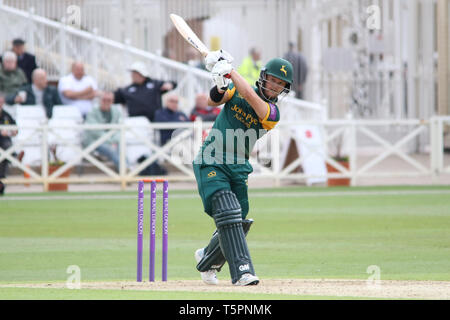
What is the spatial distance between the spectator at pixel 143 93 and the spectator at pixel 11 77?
195cm

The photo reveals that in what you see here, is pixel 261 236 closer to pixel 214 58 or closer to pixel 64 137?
pixel 214 58

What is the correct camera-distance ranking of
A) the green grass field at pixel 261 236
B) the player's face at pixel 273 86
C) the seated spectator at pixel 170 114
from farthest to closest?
the seated spectator at pixel 170 114 → the green grass field at pixel 261 236 → the player's face at pixel 273 86

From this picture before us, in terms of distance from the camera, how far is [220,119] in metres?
8.63

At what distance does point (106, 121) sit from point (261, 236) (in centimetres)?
783

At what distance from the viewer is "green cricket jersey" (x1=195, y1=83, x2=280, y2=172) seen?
8500 millimetres

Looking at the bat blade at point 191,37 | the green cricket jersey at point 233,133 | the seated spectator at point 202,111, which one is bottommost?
the green cricket jersey at point 233,133

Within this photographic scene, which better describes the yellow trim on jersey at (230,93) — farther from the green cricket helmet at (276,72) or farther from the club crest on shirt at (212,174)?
the club crest on shirt at (212,174)

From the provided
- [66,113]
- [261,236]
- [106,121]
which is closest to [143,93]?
[106,121]

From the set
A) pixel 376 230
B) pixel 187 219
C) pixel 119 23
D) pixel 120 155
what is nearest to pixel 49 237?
pixel 187 219

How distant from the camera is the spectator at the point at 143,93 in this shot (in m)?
20.4

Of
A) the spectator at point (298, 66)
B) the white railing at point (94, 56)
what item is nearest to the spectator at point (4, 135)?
the white railing at point (94, 56)

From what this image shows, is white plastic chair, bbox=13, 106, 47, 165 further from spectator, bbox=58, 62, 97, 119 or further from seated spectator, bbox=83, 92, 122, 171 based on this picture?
seated spectator, bbox=83, 92, 122, 171

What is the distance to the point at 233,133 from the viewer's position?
28.0 ft

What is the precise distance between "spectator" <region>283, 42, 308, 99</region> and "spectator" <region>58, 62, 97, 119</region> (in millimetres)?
5392
